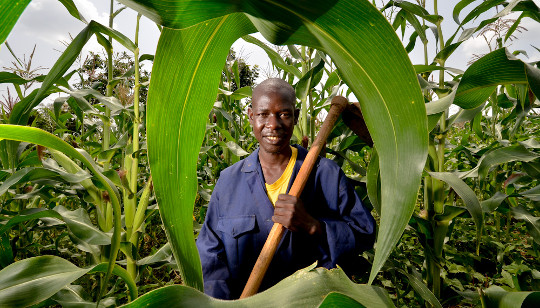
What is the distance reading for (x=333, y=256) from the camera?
1.04 meters

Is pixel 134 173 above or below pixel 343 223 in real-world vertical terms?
above

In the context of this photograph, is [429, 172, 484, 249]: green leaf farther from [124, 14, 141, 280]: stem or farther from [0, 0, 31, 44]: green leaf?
[124, 14, 141, 280]: stem

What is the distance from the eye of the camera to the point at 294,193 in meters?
0.94

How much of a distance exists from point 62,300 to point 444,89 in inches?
58.4

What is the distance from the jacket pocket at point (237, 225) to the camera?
114cm

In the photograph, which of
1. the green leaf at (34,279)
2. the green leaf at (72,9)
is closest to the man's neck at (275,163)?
the green leaf at (34,279)

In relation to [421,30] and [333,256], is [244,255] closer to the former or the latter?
[333,256]

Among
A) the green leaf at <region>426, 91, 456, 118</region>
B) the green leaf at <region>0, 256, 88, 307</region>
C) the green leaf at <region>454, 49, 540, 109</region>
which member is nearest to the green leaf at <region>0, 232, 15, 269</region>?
the green leaf at <region>0, 256, 88, 307</region>

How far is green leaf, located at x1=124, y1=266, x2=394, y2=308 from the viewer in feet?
1.04

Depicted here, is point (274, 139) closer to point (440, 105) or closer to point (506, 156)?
point (440, 105)

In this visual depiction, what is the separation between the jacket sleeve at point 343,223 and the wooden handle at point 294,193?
0.76 feet

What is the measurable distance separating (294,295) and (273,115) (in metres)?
0.88

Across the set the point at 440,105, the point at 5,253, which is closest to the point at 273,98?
the point at 440,105

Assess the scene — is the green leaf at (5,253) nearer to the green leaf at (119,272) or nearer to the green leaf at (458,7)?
the green leaf at (119,272)
